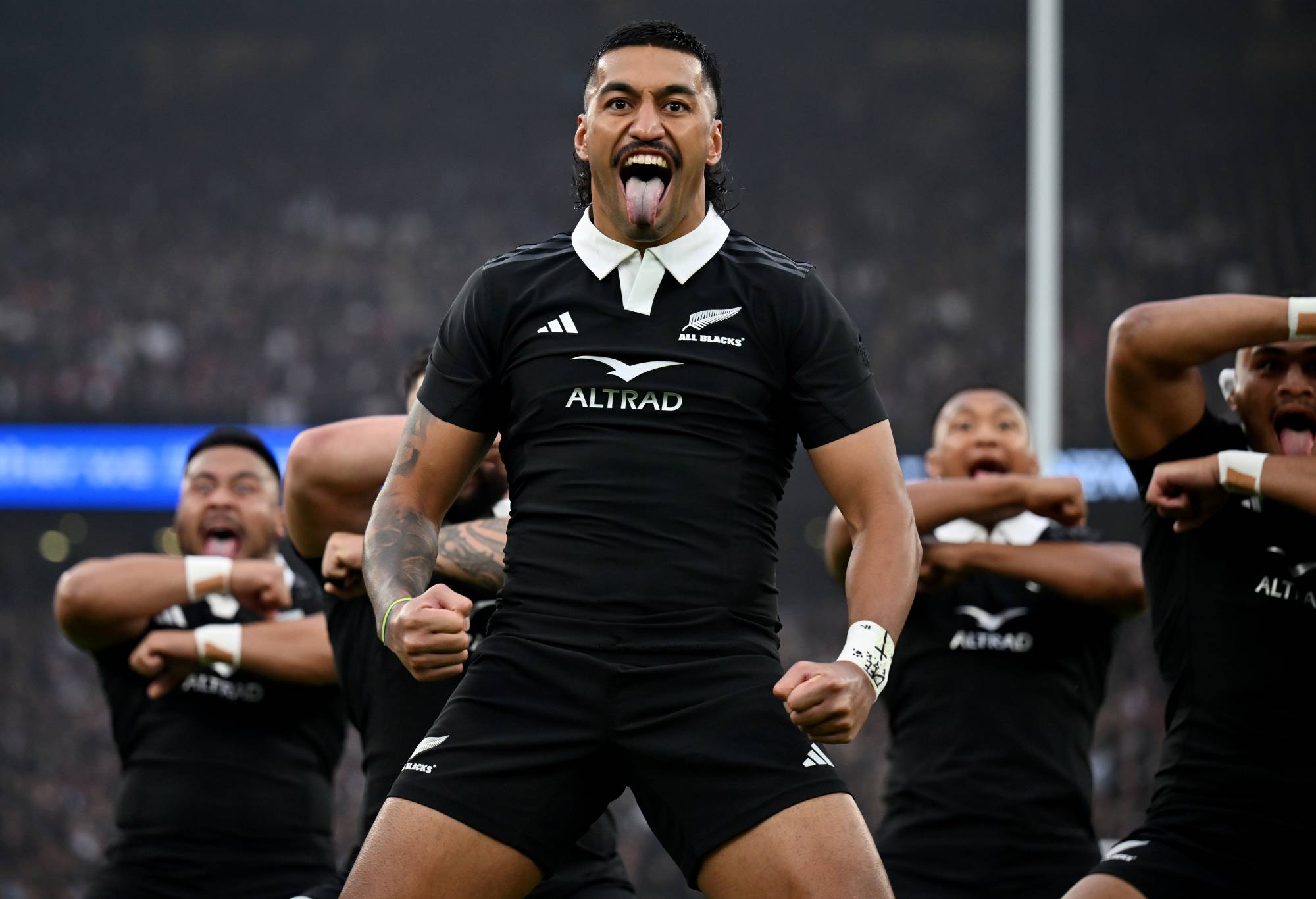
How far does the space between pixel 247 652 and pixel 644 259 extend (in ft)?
6.51

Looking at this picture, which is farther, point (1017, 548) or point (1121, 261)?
point (1121, 261)

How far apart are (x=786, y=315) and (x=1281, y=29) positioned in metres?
13.0

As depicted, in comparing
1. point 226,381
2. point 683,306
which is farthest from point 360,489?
point 226,381

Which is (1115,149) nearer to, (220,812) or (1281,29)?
(1281,29)

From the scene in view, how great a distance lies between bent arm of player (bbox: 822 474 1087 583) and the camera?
12.5 feet

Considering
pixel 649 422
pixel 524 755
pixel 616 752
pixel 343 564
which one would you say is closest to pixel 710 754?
pixel 616 752

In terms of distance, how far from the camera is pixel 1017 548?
154 inches

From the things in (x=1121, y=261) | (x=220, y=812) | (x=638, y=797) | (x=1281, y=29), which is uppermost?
(x=1281, y=29)

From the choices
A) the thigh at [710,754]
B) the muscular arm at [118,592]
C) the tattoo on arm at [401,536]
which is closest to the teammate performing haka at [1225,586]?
the thigh at [710,754]

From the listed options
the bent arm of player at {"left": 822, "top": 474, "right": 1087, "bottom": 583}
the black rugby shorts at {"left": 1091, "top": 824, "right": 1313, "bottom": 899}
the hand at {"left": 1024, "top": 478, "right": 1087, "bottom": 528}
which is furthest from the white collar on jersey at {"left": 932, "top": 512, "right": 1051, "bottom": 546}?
the black rugby shorts at {"left": 1091, "top": 824, "right": 1313, "bottom": 899}

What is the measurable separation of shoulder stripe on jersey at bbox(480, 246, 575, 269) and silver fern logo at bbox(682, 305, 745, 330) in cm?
Result: 28

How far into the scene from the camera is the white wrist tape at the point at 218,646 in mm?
3969

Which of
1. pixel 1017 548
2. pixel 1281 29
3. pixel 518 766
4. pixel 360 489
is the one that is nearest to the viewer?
pixel 518 766

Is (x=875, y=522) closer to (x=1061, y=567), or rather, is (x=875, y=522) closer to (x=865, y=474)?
(x=865, y=474)
